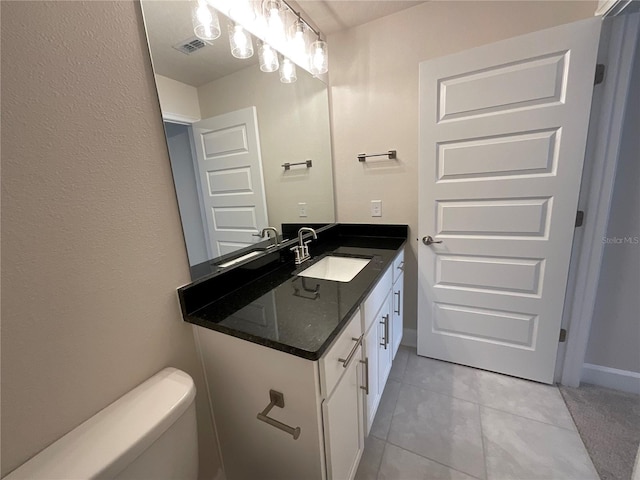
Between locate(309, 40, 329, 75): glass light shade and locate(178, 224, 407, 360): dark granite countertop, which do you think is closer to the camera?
locate(178, 224, 407, 360): dark granite countertop

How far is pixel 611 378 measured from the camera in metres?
1.62

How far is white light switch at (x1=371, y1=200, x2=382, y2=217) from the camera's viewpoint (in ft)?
6.60

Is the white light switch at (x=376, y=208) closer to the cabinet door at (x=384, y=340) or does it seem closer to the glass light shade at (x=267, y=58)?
the cabinet door at (x=384, y=340)

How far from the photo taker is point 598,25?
1.22m

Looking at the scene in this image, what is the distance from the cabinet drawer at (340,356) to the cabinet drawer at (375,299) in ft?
0.26

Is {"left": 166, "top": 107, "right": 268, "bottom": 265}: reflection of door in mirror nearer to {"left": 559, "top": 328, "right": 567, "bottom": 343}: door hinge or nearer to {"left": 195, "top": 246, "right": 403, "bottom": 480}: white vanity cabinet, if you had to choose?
{"left": 195, "top": 246, "right": 403, "bottom": 480}: white vanity cabinet

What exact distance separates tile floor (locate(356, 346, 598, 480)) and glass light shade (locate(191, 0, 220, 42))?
2044 millimetres

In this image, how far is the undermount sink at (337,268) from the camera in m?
1.58

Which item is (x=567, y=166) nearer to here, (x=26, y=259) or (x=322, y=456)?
(x=322, y=456)

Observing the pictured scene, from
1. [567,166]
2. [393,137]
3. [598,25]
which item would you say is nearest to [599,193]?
[567,166]

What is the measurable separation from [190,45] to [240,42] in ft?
1.03

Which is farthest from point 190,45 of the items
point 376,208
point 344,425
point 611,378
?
point 611,378

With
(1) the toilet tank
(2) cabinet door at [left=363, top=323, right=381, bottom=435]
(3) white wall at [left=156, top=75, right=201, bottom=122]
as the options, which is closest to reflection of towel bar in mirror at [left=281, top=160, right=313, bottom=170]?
(3) white wall at [left=156, top=75, right=201, bottom=122]

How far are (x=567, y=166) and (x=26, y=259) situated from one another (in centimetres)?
217
